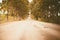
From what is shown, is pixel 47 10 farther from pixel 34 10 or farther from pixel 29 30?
pixel 29 30

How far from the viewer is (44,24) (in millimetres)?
2592

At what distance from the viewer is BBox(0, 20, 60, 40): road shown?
2.39 meters

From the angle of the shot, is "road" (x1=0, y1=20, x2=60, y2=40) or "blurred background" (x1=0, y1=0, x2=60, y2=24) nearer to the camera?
"road" (x1=0, y1=20, x2=60, y2=40)

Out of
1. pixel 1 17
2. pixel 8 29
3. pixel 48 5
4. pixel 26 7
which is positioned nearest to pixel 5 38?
pixel 8 29

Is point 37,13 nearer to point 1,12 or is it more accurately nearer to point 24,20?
point 24,20

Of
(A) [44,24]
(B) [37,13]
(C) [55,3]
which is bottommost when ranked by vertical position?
(A) [44,24]

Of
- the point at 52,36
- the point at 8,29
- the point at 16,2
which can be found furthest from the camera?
the point at 16,2

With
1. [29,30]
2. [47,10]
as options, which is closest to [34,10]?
[47,10]

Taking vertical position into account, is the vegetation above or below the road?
above

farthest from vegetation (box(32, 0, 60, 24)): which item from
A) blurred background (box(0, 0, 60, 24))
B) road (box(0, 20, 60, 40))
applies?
road (box(0, 20, 60, 40))

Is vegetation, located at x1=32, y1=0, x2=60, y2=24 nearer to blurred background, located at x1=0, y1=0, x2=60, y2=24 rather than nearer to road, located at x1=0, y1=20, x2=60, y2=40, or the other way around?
blurred background, located at x1=0, y1=0, x2=60, y2=24

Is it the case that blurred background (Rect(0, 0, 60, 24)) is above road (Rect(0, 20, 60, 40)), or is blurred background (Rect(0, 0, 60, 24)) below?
above

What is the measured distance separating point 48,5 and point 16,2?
1.75ft

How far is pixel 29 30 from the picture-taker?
8.21 feet
